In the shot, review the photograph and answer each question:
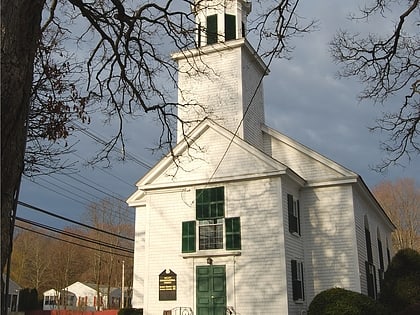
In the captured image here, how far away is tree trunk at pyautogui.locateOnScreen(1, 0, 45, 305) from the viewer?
3.87 metres

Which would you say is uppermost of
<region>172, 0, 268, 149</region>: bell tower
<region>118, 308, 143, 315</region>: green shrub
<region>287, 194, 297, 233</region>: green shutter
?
<region>172, 0, 268, 149</region>: bell tower

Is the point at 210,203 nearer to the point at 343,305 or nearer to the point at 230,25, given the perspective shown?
the point at 343,305

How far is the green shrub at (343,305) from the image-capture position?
16.0m

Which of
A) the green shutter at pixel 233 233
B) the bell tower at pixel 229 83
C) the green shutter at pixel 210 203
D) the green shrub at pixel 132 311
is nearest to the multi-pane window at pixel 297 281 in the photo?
the green shutter at pixel 233 233

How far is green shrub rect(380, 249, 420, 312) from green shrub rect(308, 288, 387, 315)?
8.18 feet

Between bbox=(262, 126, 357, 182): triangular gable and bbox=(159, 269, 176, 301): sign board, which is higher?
bbox=(262, 126, 357, 182): triangular gable

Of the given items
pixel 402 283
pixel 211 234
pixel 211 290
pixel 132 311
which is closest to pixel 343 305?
pixel 402 283

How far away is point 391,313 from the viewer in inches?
711

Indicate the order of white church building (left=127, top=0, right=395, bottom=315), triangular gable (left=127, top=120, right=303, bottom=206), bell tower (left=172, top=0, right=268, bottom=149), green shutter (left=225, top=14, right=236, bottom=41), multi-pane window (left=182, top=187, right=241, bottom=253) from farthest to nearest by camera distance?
green shutter (left=225, top=14, right=236, bottom=41) < bell tower (left=172, top=0, right=268, bottom=149) < triangular gable (left=127, top=120, right=303, bottom=206) < multi-pane window (left=182, top=187, right=241, bottom=253) < white church building (left=127, top=0, right=395, bottom=315)

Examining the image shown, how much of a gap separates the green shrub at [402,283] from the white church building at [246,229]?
105 cm

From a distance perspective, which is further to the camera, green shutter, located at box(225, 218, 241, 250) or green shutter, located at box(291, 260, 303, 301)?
green shutter, located at box(225, 218, 241, 250)

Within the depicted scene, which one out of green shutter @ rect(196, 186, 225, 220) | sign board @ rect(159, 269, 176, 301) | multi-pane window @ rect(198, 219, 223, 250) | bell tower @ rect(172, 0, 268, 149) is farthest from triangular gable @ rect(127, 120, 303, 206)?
sign board @ rect(159, 269, 176, 301)

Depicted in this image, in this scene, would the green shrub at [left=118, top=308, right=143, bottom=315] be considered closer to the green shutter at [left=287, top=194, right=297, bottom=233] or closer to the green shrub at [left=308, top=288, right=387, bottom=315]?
the green shutter at [left=287, top=194, right=297, bottom=233]

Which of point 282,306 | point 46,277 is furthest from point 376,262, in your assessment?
point 46,277
